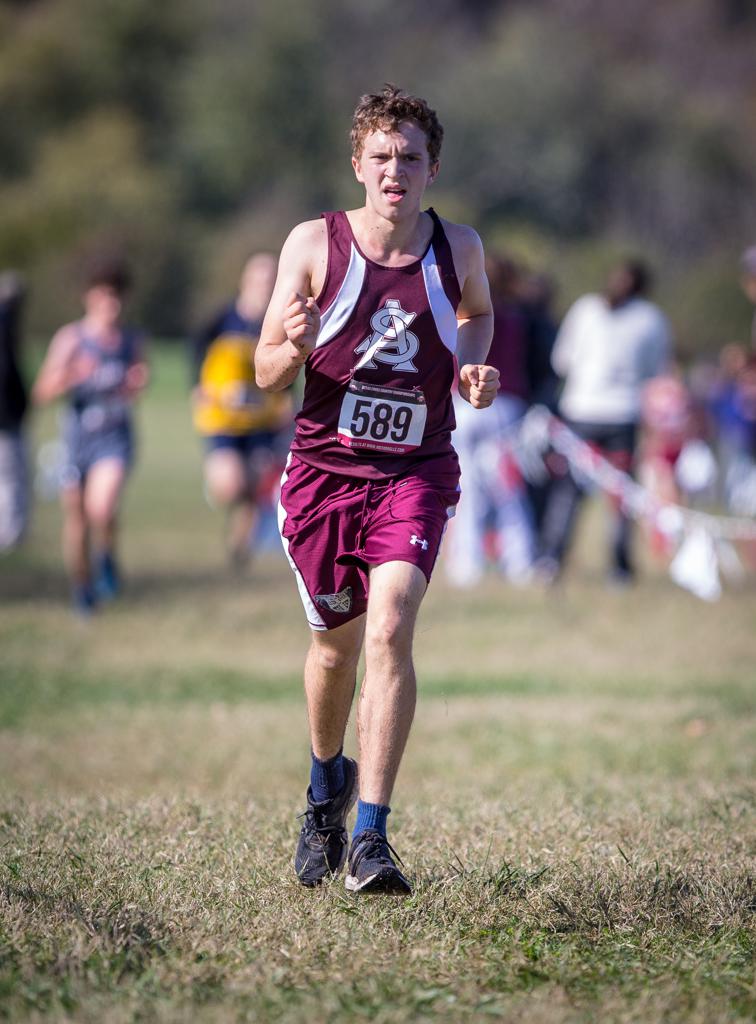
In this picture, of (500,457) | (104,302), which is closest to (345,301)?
(104,302)

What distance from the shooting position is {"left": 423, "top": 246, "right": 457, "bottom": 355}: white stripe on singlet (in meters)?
4.71

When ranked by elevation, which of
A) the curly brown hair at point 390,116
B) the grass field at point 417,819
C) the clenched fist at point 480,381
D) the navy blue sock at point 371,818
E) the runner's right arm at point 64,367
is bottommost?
the grass field at point 417,819

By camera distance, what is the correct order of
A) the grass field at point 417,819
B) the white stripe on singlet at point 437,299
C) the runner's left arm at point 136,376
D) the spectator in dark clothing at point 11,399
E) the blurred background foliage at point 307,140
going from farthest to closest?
the blurred background foliage at point 307,140 < the spectator in dark clothing at point 11,399 < the runner's left arm at point 136,376 < the white stripe on singlet at point 437,299 < the grass field at point 417,819

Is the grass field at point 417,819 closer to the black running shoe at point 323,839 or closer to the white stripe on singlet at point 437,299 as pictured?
the black running shoe at point 323,839

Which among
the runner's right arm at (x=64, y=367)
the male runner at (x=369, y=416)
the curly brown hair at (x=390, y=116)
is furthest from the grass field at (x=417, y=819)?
the curly brown hair at (x=390, y=116)

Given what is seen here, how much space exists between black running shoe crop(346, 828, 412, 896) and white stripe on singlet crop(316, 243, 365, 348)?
154cm

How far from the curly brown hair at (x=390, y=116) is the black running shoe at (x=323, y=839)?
2.04 m

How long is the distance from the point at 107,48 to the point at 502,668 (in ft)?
295

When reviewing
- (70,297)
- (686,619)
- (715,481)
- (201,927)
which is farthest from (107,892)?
(70,297)

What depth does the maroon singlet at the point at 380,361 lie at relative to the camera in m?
4.67

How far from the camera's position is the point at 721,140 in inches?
3302

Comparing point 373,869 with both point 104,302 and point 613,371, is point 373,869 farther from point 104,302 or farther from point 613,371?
point 613,371

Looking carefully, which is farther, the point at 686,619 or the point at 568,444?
the point at 568,444

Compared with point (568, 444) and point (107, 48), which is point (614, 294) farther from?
point (107, 48)
